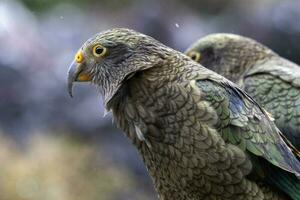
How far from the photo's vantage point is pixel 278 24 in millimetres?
10617

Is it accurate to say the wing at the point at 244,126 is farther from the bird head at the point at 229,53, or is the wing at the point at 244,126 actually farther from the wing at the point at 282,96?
the bird head at the point at 229,53

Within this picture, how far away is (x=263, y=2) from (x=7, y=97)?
174 inches

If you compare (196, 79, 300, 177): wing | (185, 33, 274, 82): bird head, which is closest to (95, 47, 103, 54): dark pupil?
(196, 79, 300, 177): wing

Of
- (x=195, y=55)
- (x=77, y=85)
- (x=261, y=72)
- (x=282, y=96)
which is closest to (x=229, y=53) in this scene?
(x=195, y=55)

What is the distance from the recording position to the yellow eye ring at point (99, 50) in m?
4.23

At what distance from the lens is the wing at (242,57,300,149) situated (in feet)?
16.4

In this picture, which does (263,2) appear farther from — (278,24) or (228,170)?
(228,170)

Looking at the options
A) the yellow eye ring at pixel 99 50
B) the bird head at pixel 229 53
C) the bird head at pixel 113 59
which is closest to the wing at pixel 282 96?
the bird head at pixel 229 53

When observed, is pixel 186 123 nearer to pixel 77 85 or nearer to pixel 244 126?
pixel 244 126

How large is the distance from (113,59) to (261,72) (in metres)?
1.58

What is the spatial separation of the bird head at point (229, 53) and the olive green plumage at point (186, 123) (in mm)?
1670

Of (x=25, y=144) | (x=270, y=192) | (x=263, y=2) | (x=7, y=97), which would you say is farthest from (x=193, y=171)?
(x=263, y=2)

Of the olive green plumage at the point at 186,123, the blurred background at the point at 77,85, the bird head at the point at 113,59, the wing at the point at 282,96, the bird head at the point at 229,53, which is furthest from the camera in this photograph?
the blurred background at the point at 77,85

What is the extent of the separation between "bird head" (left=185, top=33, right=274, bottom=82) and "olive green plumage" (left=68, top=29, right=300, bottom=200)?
1670mm
